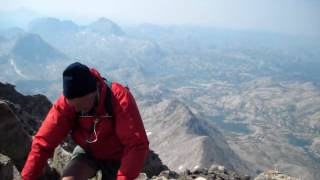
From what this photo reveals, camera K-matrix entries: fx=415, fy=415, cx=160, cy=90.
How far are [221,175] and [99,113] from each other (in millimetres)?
17065

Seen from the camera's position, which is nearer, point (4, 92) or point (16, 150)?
point (16, 150)

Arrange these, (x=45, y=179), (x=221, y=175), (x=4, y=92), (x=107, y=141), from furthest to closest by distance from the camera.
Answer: (x=4, y=92)
(x=221, y=175)
(x=45, y=179)
(x=107, y=141)

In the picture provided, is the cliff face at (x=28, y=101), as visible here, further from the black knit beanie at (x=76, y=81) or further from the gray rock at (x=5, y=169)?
the black knit beanie at (x=76, y=81)

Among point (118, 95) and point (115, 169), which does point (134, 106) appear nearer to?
point (118, 95)

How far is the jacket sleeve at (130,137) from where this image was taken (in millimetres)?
9594

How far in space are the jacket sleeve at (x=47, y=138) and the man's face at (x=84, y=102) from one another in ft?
1.63

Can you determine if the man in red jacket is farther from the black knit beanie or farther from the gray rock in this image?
the gray rock

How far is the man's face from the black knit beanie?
138 millimetres

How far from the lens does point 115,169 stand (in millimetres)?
11398

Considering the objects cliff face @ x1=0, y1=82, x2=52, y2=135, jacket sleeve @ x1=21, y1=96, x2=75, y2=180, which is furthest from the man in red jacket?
cliff face @ x1=0, y1=82, x2=52, y2=135

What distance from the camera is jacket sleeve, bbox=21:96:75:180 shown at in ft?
33.0

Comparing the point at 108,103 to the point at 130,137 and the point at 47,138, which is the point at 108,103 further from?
the point at 47,138

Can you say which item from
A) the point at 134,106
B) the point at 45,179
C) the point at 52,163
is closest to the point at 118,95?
the point at 134,106

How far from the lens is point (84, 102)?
9734 millimetres
